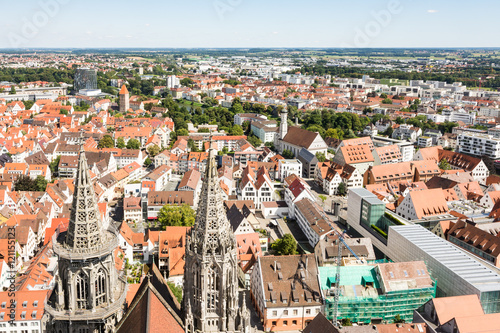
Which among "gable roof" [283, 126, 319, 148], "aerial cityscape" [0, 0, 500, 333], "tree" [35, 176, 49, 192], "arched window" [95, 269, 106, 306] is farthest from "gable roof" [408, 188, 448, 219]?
"tree" [35, 176, 49, 192]

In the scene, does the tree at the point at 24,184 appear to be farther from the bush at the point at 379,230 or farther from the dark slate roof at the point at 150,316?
the bush at the point at 379,230

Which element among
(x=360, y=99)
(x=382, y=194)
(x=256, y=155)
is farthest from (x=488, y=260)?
(x=360, y=99)

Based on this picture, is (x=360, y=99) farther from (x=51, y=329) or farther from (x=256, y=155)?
(x=51, y=329)

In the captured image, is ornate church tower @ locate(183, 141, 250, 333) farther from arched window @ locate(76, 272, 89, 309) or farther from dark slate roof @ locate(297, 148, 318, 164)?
dark slate roof @ locate(297, 148, 318, 164)

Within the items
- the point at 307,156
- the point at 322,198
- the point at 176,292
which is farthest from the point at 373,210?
the point at 307,156

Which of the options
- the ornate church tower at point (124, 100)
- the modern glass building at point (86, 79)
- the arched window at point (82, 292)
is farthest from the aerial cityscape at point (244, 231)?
the modern glass building at point (86, 79)

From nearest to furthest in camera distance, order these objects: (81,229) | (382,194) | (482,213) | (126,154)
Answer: (81,229) < (482,213) < (382,194) < (126,154)

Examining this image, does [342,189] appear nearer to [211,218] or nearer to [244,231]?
[244,231]
